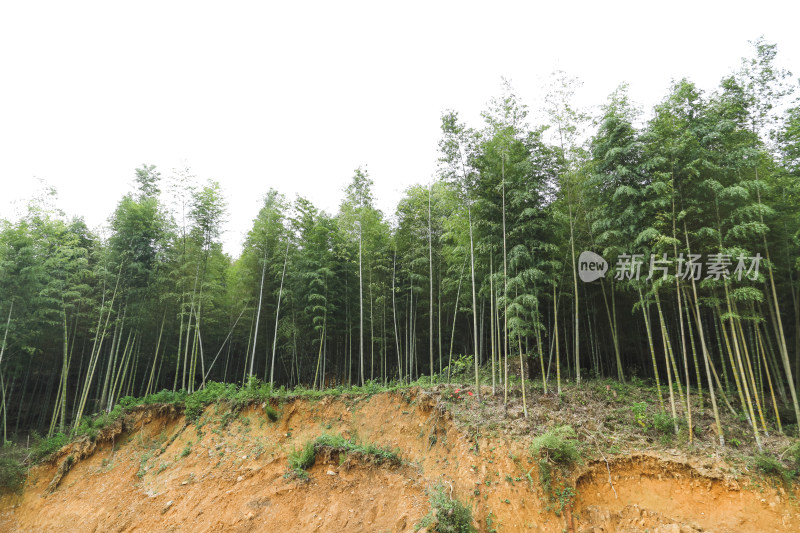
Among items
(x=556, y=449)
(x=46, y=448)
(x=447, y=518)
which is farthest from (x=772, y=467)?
(x=46, y=448)

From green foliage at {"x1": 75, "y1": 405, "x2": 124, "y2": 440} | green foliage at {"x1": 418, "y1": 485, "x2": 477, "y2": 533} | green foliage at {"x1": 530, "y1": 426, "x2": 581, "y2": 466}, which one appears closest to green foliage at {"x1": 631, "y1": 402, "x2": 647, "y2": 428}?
green foliage at {"x1": 530, "y1": 426, "x2": 581, "y2": 466}

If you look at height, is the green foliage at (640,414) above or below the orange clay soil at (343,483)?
above

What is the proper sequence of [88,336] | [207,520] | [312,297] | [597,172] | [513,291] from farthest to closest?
[88,336]
[312,297]
[513,291]
[597,172]
[207,520]

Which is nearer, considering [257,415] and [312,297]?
[257,415]

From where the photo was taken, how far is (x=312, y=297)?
1148cm

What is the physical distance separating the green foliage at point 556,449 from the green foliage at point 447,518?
1530mm

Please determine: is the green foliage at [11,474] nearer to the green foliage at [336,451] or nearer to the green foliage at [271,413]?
the green foliage at [271,413]

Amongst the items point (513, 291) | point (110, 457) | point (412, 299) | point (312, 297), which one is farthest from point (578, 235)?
point (110, 457)

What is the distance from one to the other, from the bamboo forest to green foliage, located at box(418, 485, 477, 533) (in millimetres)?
2429

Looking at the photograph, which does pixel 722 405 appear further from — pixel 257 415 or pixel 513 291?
pixel 257 415

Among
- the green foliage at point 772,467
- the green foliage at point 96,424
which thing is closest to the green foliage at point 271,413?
the green foliage at point 96,424

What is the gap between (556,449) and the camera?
5766 mm

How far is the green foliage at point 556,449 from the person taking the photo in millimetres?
5707

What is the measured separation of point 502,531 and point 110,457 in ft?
34.7
